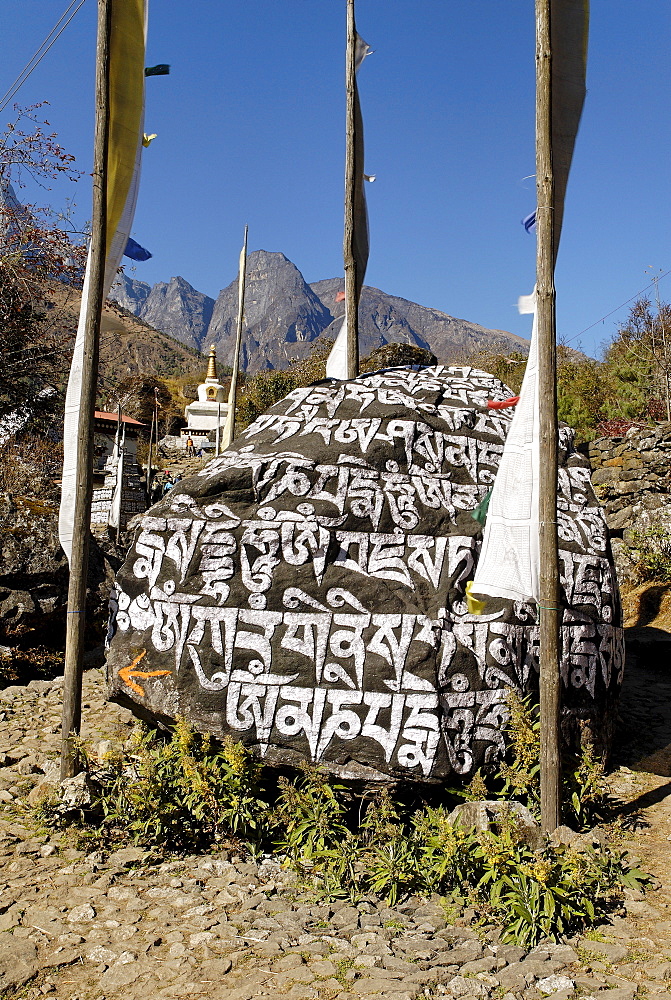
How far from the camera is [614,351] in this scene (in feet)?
70.4

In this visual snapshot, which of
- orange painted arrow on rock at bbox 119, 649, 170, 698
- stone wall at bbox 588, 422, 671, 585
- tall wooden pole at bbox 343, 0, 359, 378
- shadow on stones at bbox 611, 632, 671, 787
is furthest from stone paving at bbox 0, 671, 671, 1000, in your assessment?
stone wall at bbox 588, 422, 671, 585

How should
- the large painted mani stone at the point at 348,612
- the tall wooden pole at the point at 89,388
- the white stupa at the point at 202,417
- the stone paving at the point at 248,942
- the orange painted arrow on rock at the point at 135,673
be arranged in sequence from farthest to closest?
the white stupa at the point at 202,417
the tall wooden pole at the point at 89,388
the orange painted arrow on rock at the point at 135,673
the large painted mani stone at the point at 348,612
the stone paving at the point at 248,942

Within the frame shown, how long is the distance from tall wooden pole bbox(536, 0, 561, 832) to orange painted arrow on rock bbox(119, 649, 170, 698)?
2519 millimetres

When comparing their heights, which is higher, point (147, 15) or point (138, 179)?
point (147, 15)

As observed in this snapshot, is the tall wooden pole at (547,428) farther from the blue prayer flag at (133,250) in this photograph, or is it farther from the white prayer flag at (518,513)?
the blue prayer flag at (133,250)

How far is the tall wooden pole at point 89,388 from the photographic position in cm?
515

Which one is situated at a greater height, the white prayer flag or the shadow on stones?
the white prayer flag

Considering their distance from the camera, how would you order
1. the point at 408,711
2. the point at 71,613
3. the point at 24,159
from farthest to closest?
1. the point at 24,159
2. the point at 71,613
3. the point at 408,711

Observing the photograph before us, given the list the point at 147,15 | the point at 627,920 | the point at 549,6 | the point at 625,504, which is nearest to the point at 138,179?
the point at 147,15

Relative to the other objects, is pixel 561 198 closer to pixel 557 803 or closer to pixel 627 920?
pixel 557 803

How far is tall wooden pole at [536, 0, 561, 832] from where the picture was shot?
4.34m

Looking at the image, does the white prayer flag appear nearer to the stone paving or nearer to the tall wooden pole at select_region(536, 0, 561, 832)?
the tall wooden pole at select_region(536, 0, 561, 832)

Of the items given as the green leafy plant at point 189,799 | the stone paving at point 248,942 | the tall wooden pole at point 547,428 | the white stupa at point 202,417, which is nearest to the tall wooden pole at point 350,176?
the tall wooden pole at point 547,428

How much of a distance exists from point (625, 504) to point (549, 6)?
1091 centimetres
